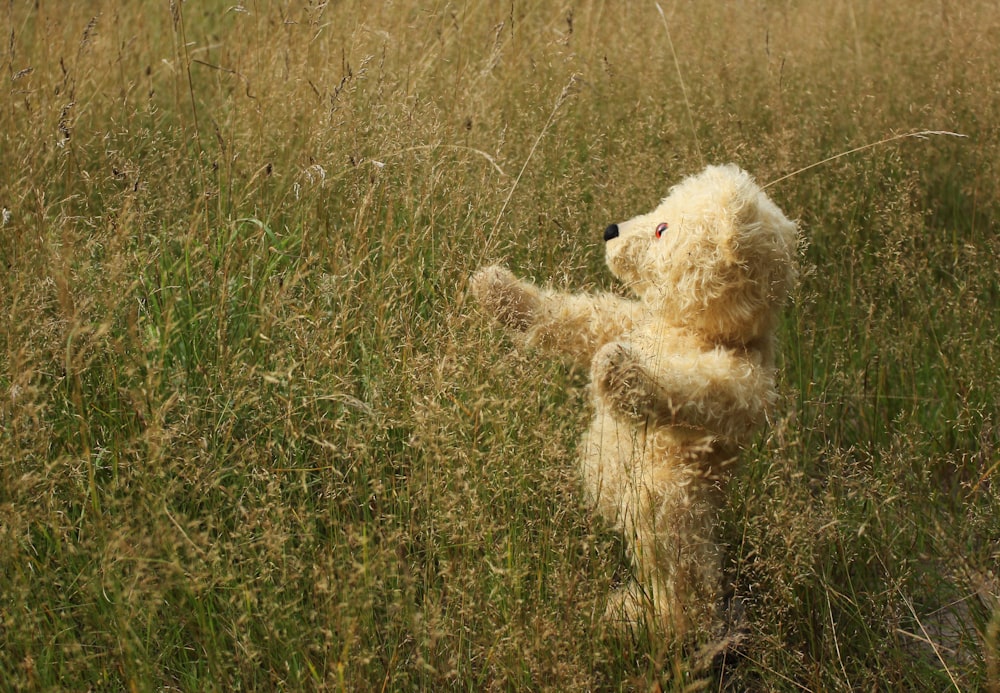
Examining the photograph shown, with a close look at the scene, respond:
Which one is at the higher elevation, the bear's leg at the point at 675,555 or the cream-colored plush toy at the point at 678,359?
the cream-colored plush toy at the point at 678,359

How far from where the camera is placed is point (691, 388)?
184 cm

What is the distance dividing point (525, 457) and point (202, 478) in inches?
24.7

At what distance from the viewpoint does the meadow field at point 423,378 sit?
172 cm

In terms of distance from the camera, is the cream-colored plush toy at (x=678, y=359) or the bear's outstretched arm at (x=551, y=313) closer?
the cream-colored plush toy at (x=678, y=359)

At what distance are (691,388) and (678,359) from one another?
95mm

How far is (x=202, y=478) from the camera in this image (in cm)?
193

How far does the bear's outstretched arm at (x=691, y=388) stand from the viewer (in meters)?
1.74

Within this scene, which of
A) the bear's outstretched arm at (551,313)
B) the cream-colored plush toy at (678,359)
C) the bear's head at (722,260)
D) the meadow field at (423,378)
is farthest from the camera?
the bear's outstretched arm at (551,313)

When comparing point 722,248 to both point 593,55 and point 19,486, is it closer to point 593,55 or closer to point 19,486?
point 19,486

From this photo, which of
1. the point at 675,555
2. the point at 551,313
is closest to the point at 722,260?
the point at 551,313

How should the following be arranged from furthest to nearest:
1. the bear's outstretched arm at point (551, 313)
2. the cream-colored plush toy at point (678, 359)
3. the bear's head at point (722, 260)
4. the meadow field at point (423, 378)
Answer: the bear's outstretched arm at point (551, 313)
the bear's head at point (722, 260)
the cream-colored plush toy at point (678, 359)
the meadow field at point (423, 378)

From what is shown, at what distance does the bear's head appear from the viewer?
6.44 ft

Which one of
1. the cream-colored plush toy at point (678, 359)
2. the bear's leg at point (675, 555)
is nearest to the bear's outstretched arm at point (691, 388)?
the cream-colored plush toy at point (678, 359)

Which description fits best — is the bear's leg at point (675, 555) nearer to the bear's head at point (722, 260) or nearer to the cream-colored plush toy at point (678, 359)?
the cream-colored plush toy at point (678, 359)
